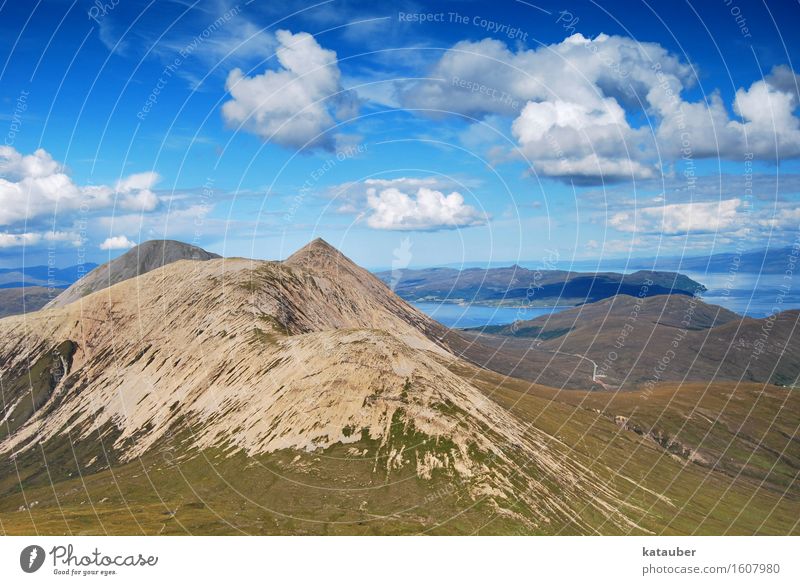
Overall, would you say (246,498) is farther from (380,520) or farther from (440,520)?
(440,520)

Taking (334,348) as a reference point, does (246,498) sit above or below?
below

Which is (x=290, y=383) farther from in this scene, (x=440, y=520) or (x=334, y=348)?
(x=440, y=520)

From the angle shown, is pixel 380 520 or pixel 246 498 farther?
pixel 246 498

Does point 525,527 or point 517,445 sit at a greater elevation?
point 517,445
